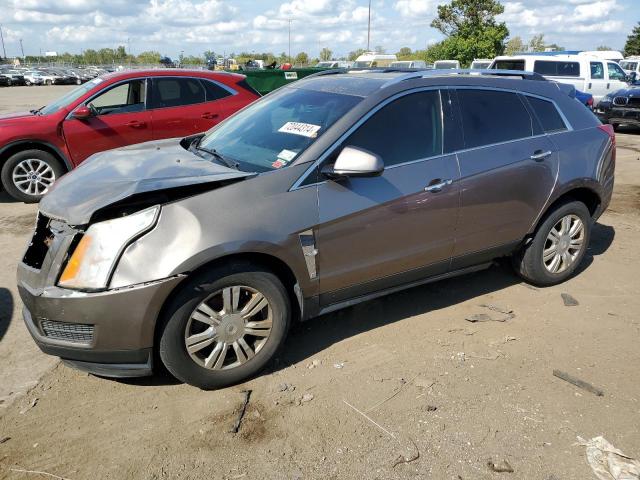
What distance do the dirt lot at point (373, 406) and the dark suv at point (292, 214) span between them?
0.30 metres

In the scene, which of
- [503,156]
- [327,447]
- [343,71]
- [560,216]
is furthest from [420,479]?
[343,71]

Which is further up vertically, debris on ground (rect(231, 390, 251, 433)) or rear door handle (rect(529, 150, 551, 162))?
rear door handle (rect(529, 150, 551, 162))

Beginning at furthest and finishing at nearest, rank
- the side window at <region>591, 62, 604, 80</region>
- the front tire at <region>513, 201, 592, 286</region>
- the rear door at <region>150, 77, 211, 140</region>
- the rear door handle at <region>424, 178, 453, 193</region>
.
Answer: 1. the side window at <region>591, 62, 604, 80</region>
2. the rear door at <region>150, 77, 211, 140</region>
3. the front tire at <region>513, 201, 592, 286</region>
4. the rear door handle at <region>424, 178, 453, 193</region>

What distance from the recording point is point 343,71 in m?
4.32

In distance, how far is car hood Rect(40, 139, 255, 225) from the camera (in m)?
2.78

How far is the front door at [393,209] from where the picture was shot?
3.16 meters

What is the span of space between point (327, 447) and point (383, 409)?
0.43m

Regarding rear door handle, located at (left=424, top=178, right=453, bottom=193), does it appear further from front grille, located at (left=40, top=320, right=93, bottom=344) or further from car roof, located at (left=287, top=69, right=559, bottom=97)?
front grille, located at (left=40, top=320, right=93, bottom=344)

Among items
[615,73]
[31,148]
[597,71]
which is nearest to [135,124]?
[31,148]

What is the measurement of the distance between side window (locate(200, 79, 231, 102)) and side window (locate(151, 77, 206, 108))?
0.20 ft

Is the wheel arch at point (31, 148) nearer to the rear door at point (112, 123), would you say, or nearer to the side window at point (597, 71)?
the rear door at point (112, 123)

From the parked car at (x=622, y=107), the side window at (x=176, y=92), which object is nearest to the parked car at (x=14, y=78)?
the side window at (x=176, y=92)

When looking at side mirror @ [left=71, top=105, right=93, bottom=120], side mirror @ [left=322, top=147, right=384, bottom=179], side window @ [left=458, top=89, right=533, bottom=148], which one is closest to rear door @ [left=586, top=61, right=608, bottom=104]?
side window @ [left=458, top=89, right=533, bottom=148]

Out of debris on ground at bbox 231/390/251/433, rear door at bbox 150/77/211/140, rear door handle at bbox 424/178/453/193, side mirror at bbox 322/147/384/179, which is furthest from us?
rear door at bbox 150/77/211/140
